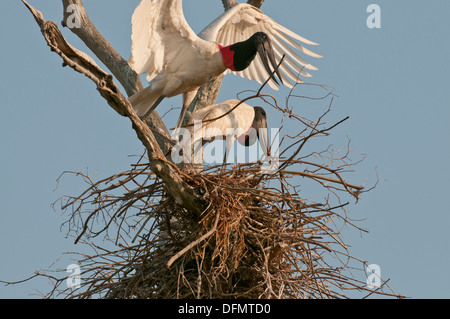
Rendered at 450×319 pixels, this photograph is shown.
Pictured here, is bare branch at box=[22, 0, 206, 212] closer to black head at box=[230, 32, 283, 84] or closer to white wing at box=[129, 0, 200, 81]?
white wing at box=[129, 0, 200, 81]

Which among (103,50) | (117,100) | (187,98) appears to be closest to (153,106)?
(187,98)

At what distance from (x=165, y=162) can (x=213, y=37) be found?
243 cm

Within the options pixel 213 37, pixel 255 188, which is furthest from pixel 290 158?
pixel 213 37

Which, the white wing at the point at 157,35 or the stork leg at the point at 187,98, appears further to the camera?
the stork leg at the point at 187,98

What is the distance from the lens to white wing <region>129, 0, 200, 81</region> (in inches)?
223

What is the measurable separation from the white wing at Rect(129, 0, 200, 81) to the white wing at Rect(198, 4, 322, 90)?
2.91 ft

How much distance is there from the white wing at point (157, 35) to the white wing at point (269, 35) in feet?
2.91

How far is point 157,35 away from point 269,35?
58.9 inches

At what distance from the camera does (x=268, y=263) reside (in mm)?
4418

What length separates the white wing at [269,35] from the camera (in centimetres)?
680

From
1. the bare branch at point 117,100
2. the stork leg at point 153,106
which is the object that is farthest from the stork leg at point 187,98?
the bare branch at point 117,100

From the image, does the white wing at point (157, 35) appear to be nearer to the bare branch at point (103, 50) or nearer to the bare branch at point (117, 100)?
the bare branch at point (103, 50)

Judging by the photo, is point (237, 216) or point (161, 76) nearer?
point (237, 216)
